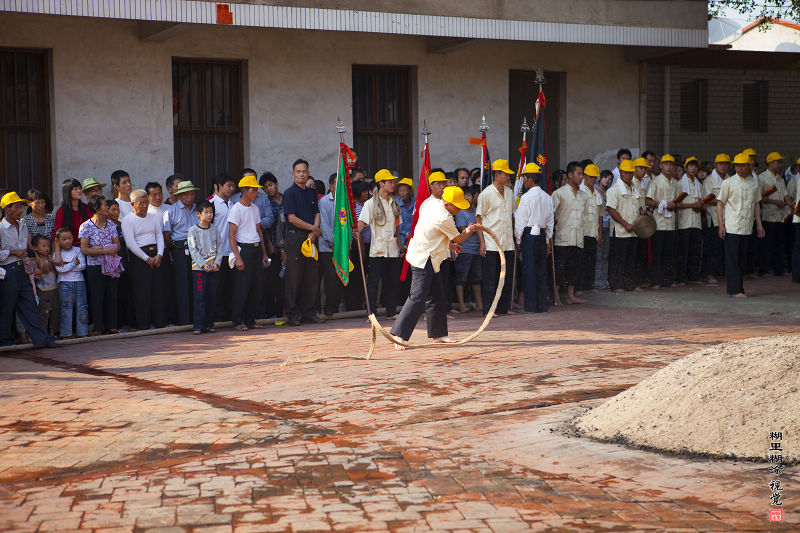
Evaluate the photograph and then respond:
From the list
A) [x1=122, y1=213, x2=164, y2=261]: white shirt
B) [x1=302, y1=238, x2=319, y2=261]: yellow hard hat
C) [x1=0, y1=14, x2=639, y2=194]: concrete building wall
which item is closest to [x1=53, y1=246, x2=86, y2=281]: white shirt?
[x1=122, y1=213, x2=164, y2=261]: white shirt

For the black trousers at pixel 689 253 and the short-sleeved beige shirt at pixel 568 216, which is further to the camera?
the black trousers at pixel 689 253

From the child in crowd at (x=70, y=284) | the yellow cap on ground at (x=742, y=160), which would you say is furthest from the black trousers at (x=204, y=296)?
the yellow cap on ground at (x=742, y=160)

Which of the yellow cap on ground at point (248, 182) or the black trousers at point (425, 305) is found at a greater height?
the yellow cap on ground at point (248, 182)

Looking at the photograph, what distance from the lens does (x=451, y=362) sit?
9.84 meters

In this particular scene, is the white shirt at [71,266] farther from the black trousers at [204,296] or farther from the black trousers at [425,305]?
the black trousers at [425,305]

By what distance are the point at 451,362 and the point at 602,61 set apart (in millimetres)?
11424

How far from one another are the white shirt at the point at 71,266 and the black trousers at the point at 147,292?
688 mm

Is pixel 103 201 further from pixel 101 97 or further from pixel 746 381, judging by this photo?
pixel 746 381

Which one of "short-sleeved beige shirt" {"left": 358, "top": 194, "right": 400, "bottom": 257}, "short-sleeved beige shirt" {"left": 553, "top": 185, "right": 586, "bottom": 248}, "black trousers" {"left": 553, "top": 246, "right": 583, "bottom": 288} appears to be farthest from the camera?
"black trousers" {"left": 553, "top": 246, "right": 583, "bottom": 288}

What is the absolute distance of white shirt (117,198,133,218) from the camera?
12.9m

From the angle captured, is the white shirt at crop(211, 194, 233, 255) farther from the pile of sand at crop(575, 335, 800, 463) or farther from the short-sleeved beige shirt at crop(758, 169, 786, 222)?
the short-sleeved beige shirt at crop(758, 169, 786, 222)

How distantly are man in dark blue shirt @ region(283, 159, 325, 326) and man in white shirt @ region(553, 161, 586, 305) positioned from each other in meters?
3.50

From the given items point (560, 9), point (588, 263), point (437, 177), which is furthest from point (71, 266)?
point (560, 9)

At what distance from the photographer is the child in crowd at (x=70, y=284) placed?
11.8 meters
